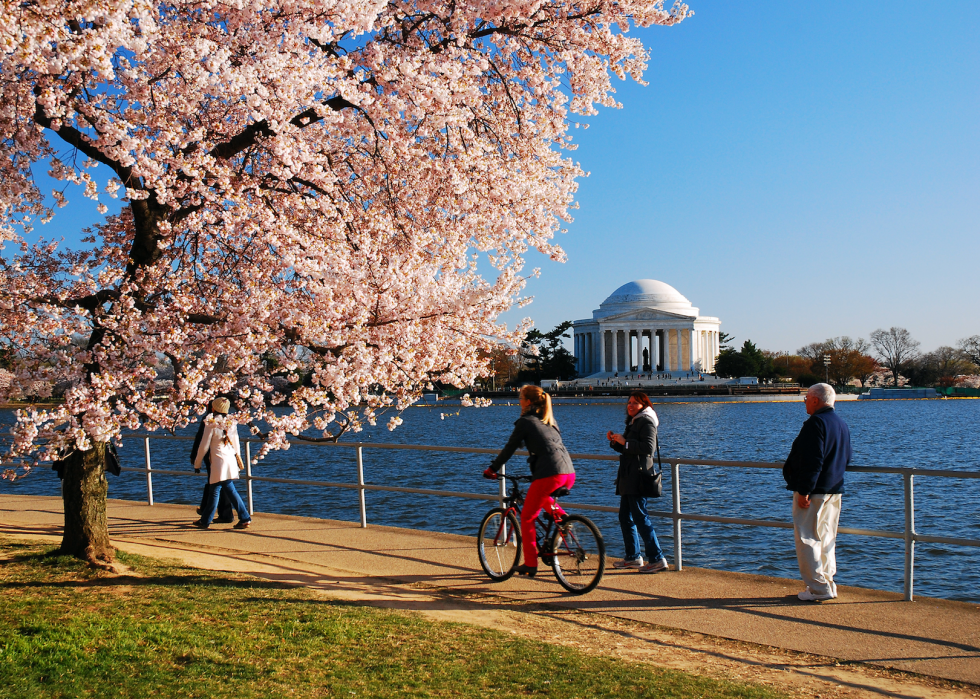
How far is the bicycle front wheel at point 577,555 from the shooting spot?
7.61 meters

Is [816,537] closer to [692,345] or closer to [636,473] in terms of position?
[636,473]

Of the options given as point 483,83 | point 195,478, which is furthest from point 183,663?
point 195,478

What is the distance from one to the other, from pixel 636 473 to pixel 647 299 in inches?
5718

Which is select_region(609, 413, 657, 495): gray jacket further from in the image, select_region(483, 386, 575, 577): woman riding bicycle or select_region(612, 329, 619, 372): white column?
select_region(612, 329, 619, 372): white column

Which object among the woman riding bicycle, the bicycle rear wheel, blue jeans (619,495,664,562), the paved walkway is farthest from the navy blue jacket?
the bicycle rear wheel

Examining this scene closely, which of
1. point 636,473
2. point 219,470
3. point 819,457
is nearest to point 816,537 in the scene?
point 819,457

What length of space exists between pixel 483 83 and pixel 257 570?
607 cm

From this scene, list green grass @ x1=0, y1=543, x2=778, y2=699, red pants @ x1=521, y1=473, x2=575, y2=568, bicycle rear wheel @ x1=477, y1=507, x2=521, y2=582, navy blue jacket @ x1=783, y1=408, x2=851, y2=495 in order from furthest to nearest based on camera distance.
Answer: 1. bicycle rear wheel @ x1=477, y1=507, x2=521, y2=582
2. red pants @ x1=521, y1=473, x2=575, y2=568
3. navy blue jacket @ x1=783, y1=408, x2=851, y2=495
4. green grass @ x1=0, y1=543, x2=778, y2=699

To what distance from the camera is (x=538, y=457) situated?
7.59m

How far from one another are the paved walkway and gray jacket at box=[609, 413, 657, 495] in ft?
3.05

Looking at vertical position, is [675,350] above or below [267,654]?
above

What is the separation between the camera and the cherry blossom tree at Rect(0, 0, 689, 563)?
7234mm

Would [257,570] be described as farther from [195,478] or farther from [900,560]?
[195,478]

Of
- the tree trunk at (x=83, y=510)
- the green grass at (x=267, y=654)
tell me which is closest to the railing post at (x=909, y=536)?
the green grass at (x=267, y=654)
